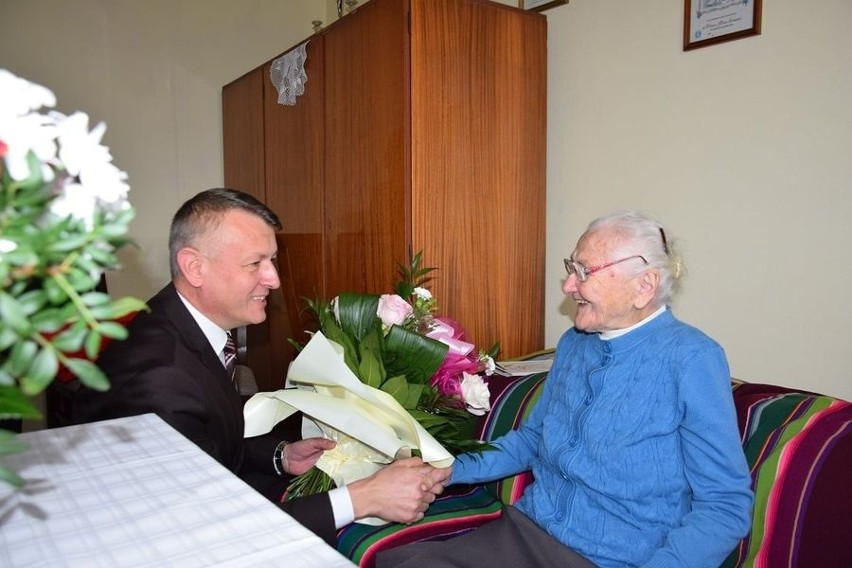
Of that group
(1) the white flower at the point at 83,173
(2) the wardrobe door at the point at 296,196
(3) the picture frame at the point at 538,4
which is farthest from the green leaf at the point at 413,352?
(3) the picture frame at the point at 538,4

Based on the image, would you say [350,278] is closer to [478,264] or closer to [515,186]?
[478,264]

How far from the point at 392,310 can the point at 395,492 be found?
1.36ft

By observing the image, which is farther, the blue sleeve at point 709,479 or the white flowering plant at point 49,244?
the blue sleeve at point 709,479

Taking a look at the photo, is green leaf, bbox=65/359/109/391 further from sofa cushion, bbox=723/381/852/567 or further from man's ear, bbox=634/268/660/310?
sofa cushion, bbox=723/381/852/567

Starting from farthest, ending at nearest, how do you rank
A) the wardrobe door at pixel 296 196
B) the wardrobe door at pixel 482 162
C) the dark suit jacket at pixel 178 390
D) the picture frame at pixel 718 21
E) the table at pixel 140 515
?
1. the wardrobe door at pixel 296 196
2. the wardrobe door at pixel 482 162
3. the picture frame at pixel 718 21
4. the dark suit jacket at pixel 178 390
5. the table at pixel 140 515

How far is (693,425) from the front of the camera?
4.09ft

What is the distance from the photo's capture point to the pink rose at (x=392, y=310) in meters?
1.47

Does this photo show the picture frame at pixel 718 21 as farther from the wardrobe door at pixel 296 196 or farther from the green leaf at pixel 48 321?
the green leaf at pixel 48 321

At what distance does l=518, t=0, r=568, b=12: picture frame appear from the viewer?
8.43 ft

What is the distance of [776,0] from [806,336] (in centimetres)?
102

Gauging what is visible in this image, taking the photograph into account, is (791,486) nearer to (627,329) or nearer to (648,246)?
(627,329)

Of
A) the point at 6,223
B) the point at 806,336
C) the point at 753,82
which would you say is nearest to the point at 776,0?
the point at 753,82

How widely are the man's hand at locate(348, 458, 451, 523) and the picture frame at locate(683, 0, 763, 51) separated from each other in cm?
164

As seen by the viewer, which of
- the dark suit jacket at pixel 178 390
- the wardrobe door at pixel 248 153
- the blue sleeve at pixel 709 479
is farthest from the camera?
the wardrobe door at pixel 248 153
